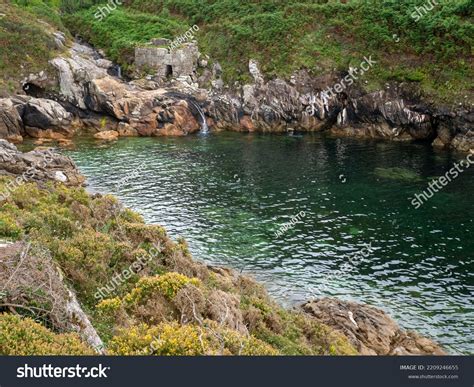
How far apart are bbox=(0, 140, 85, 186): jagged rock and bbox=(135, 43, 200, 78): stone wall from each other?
43.6 m

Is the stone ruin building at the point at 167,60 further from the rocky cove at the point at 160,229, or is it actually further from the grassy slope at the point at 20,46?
A: the grassy slope at the point at 20,46

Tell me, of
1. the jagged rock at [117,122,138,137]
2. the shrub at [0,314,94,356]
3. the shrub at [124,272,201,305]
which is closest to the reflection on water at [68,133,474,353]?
the jagged rock at [117,122,138,137]

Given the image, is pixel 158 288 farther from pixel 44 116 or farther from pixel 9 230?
pixel 44 116

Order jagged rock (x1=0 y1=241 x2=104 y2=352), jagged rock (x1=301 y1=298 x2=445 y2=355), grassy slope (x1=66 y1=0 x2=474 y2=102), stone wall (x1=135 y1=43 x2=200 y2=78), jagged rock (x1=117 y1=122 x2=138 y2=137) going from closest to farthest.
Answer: jagged rock (x1=0 y1=241 x2=104 y2=352)
jagged rock (x1=301 y1=298 x2=445 y2=355)
grassy slope (x1=66 y1=0 x2=474 y2=102)
jagged rock (x1=117 y1=122 x2=138 y2=137)
stone wall (x1=135 y1=43 x2=200 y2=78)

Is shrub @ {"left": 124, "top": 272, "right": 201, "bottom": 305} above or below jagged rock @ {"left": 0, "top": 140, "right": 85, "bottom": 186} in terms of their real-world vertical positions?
above

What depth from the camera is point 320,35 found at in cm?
9612

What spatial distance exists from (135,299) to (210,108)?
72.7 m

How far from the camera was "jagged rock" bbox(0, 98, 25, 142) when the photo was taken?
244ft

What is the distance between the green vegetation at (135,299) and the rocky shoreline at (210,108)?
49.0 metres

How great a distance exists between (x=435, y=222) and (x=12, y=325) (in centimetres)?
3904

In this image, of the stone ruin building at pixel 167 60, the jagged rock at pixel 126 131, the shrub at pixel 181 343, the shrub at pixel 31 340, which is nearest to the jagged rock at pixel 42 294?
the shrub at pixel 31 340

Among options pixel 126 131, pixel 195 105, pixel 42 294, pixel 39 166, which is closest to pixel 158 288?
pixel 42 294

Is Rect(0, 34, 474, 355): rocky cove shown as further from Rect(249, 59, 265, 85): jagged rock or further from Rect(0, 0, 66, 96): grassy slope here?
Rect(0, 0, 66, 96): grassy slope

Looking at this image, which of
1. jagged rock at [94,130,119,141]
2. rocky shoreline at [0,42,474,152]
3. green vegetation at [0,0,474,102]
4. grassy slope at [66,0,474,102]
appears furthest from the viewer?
green vegetation at [0,0,474,102]
